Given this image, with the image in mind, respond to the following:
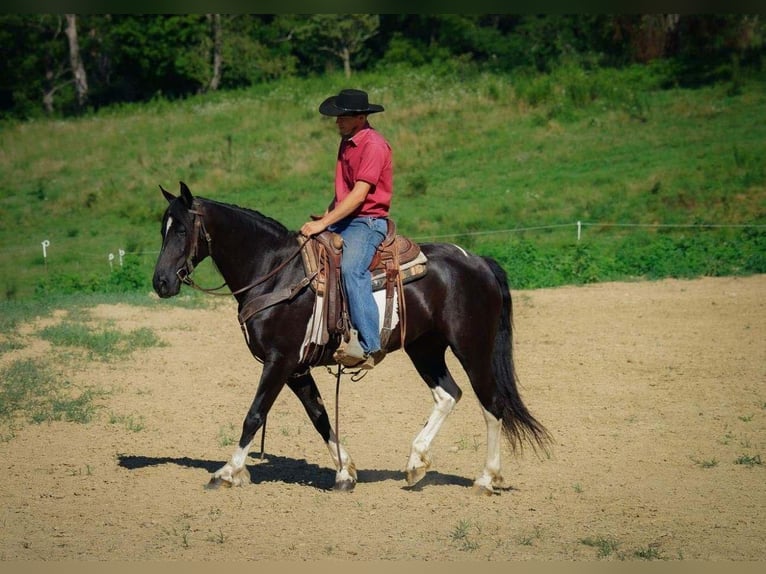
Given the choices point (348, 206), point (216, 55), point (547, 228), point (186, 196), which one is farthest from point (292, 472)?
point (216, 55)

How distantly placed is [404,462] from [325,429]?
3.35 feet

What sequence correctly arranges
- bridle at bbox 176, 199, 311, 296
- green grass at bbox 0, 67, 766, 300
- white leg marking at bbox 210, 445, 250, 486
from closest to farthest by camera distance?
bridle at bbox 176, 199, 311, 296 < white leg marking at bbox 210, 445, 250, 486 < green grass at bbox 0, 67, 766, 300

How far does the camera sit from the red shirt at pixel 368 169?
23.8 feet

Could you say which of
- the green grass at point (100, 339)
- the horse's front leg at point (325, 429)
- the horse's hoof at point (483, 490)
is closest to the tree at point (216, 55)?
the green grass at point (100, 339)

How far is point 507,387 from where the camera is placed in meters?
7.89

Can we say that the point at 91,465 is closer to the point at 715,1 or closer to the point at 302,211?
the point at 715,1

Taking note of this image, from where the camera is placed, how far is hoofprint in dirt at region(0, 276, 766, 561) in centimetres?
636

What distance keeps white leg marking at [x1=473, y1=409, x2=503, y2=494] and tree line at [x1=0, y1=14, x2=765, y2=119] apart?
29925 mm

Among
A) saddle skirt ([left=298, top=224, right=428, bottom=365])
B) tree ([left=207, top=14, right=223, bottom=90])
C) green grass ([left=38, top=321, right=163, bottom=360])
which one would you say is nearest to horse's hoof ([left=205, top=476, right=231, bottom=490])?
saddle skirt ([left=298, top=224, right=428, bottom=365])

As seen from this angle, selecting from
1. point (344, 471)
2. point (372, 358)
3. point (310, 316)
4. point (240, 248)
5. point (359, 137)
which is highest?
point (359, 137)

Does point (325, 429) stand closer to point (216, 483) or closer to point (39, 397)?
point (216, 483)

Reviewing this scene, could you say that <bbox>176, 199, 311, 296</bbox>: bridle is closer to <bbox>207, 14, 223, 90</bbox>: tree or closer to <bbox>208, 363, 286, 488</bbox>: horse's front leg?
<bbox>208, 363, 286, 488</bbox>: horse's front leg

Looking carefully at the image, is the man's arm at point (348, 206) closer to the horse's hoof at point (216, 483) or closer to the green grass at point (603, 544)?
the horse's hoof at point (216, 483)

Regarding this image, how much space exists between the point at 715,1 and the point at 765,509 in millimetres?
3738
